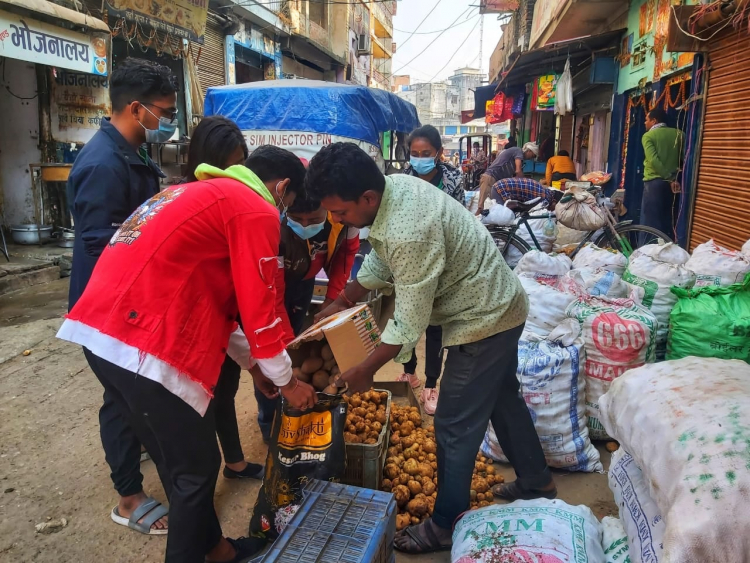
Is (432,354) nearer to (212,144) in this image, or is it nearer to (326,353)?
(326,353)

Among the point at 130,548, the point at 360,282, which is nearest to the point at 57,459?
the point at 130,548

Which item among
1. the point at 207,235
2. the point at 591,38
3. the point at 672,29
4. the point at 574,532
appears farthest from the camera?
the point at 591,38

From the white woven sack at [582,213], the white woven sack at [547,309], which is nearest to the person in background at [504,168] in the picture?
the white woven sack at [582,213]

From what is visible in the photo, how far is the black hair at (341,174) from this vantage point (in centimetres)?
175

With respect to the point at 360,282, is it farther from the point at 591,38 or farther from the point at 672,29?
the point at 591,38

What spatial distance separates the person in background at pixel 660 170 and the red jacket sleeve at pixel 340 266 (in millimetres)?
4769

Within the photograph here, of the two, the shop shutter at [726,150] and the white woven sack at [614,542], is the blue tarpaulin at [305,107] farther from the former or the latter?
the white woven sack at [614,542]

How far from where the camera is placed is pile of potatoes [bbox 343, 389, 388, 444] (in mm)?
2537

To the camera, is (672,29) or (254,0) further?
(254,0)

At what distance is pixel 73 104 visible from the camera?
25.6 ft

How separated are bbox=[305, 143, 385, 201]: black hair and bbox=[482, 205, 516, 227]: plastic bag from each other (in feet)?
14.1

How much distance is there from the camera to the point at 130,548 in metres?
2.26

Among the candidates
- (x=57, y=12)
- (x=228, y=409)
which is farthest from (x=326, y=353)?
(x=57, y=12)

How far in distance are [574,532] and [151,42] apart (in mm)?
10381
